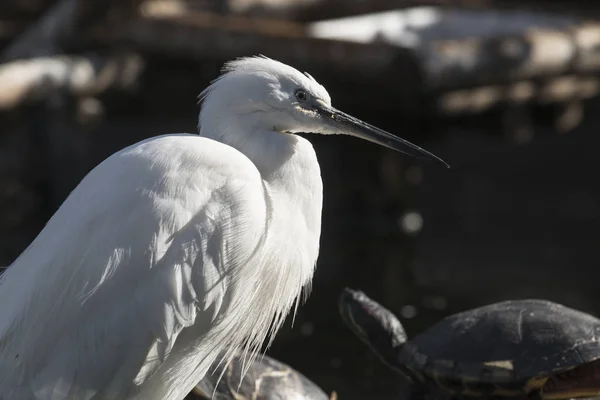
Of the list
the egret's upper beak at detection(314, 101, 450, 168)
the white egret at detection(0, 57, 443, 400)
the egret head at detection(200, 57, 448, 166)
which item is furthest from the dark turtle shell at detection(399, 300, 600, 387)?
the egret head at detection(200, 57, 448, 166)

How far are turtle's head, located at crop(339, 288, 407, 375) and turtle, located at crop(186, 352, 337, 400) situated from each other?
40cm

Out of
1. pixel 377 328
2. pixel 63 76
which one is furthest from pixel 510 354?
pixel 63 76

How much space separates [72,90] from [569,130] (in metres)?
4.48

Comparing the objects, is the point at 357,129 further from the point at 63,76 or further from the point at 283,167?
the point at 63,76

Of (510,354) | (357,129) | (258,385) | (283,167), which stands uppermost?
(357,129)

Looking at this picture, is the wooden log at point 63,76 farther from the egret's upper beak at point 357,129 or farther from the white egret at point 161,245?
the egret's upper beak at point 357,129

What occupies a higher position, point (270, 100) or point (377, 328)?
point (270, 100)

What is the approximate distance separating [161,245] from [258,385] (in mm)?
1194

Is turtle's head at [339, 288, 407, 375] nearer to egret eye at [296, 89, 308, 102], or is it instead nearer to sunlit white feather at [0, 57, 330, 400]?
sunlit white feather at [0, 57, 330, 400]

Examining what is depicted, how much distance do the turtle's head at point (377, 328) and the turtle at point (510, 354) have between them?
15 cm

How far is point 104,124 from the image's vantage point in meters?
8.32

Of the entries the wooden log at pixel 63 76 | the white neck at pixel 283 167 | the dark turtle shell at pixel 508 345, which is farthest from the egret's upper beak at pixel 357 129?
the wooden log at pixel 63 76

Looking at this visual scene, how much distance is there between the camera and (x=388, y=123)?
8.10 meters

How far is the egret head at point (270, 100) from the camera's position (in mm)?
3535
